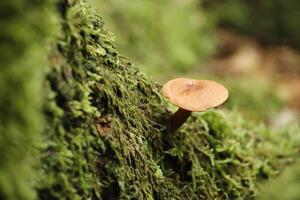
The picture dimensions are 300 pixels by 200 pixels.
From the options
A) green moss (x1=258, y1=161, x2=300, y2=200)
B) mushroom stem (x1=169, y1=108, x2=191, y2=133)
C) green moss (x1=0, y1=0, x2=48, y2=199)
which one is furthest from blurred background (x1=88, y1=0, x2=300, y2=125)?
green moss (x1=0, y1=0, x2=48, y2=199)

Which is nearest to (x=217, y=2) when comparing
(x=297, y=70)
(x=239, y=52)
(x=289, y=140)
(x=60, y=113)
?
(x=239, y=52)

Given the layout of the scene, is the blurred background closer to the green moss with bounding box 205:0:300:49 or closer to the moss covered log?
the green moss with bounding box 205:0:300:49

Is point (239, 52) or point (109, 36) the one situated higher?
point (239, 52)

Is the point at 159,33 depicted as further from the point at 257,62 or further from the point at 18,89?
the point at 18,89

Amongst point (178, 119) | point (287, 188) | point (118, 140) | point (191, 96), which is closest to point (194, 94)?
point (191, 96)

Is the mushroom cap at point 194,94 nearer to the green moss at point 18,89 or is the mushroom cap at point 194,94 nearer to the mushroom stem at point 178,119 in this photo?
the mushroom stem at point 178,119

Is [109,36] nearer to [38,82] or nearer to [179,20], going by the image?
[38,82]

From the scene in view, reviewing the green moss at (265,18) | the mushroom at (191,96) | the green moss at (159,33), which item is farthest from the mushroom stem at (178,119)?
the green moss at (265,18)
